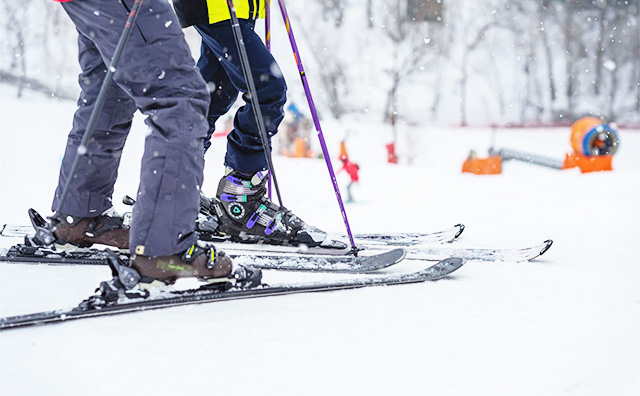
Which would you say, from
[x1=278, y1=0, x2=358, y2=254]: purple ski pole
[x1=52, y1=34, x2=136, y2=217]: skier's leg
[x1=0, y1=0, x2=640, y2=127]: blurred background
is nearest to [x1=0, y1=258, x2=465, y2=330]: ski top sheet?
[x1=278, y1=0, x2=358, y2=254]: purple ski pole

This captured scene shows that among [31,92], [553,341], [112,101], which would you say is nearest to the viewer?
[553,341]

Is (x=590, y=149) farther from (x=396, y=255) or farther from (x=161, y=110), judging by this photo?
(x=161, y=110)

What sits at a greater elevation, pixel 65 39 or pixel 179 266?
pixel 65 39

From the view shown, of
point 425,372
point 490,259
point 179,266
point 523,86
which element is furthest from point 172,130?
point 523,86

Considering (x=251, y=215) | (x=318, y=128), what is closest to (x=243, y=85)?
(x=318, y=128)

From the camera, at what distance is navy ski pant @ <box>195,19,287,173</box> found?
2.29 metres

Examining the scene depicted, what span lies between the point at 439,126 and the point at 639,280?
20629 millimetres

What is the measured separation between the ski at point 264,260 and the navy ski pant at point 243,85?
2.03ft

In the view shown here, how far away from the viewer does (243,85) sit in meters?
2.40

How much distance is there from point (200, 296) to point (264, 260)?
0.52 m

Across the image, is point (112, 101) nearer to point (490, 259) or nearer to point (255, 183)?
point (255, 183)

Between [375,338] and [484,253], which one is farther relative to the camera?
[484,253]

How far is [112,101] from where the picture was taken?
6.77 feet

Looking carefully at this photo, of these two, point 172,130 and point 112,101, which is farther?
point 112,101
